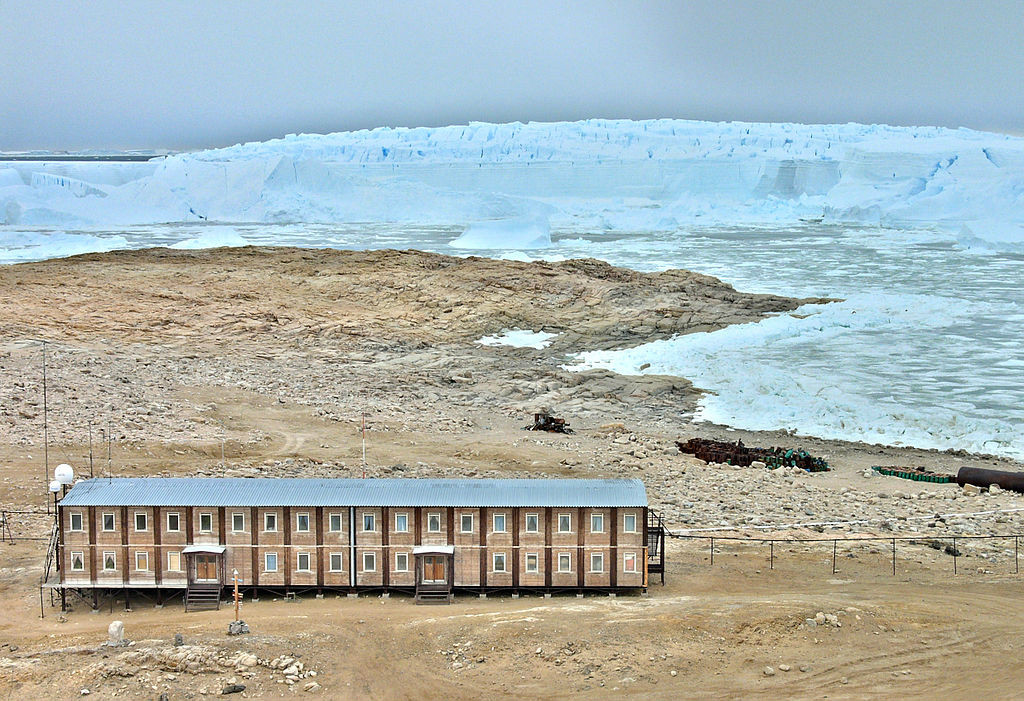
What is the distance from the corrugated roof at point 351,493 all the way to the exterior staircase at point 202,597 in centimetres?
91

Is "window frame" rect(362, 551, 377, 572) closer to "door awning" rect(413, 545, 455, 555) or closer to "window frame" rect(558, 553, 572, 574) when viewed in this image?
"door awning" rect(413, 545, 455, 555)

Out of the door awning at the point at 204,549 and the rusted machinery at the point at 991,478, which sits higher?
the door awning at the point at 204,549

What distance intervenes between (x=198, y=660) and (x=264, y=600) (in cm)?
222

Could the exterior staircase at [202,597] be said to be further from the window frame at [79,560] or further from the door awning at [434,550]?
the door awning at [434,550]

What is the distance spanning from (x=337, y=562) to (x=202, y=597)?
1544 mm

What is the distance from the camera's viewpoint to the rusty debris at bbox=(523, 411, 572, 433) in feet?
76.7

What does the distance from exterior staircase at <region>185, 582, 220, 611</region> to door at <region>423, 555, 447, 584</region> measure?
2.32 m

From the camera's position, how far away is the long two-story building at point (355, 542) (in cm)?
1403

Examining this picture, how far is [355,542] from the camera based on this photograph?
1414 cm

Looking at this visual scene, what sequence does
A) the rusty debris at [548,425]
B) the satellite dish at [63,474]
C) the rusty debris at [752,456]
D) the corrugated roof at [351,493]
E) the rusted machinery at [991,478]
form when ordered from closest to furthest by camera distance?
the corrugated roof at [351,493], the satellite dish at [63,474], the rusted machinery at [991,478], the rusty debris at [752,456], the rusty debris at [548,425]

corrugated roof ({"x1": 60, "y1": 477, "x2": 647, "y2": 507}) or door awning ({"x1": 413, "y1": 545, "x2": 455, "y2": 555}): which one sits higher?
corrugated roof ({"x1": 60, "y1": 477, "x2": 647, "y2": 507})

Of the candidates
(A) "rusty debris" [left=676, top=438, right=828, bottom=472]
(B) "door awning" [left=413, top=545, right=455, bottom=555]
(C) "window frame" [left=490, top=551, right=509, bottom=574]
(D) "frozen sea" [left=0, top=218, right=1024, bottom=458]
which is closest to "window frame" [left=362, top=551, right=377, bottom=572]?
(B) "door awning" [left=413, top=545, right=455, bottom=555]

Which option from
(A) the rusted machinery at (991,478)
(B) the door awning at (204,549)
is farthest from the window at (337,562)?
(A) the rusted machinery at (991,478)

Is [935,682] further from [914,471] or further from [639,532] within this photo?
[914,471]
